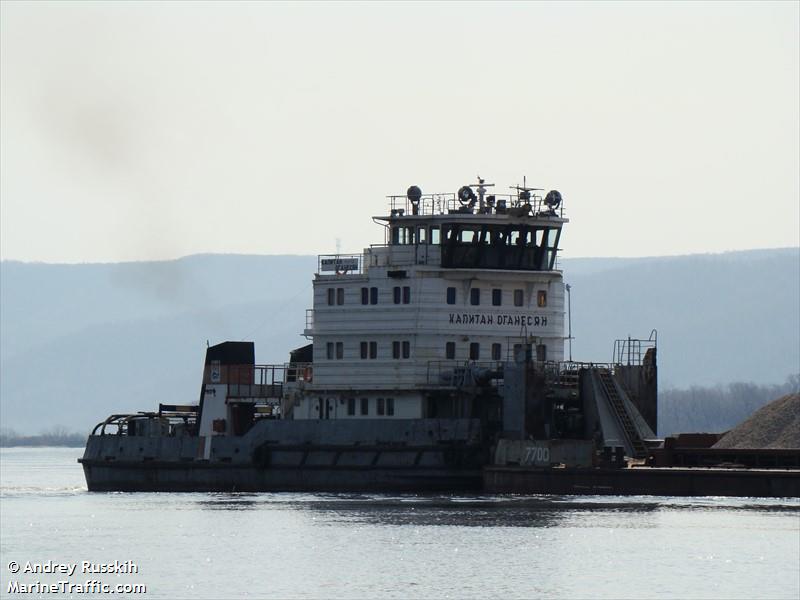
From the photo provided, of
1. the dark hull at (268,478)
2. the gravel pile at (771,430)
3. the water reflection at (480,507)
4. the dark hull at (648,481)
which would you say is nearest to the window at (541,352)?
the dark hull at (268,478)

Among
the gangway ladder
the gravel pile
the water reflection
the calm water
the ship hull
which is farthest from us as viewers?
the ship hull

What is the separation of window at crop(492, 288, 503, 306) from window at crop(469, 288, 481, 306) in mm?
487

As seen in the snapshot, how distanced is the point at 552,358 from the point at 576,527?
12.5 m

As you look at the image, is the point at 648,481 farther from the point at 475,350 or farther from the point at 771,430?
the point at 475,350

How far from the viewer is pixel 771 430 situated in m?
59.8

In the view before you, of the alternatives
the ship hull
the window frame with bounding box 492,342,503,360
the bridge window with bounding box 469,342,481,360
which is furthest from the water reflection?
the window frame with bounding box 492,342,503,360

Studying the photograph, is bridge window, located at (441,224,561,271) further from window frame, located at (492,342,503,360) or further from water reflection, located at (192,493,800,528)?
water reflection, located at (192,493,800,528)

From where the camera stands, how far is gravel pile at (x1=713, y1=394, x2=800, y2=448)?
194 feet

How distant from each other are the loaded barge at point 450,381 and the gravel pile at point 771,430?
242 centimetres

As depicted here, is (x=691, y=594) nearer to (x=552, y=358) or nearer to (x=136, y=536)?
(x=136, y=536)

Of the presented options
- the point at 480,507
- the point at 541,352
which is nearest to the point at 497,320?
the point at 541,352

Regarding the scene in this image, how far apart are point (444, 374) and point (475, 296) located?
273 centimetres

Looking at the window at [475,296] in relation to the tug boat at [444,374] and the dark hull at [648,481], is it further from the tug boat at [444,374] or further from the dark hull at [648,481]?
the dark hull at [648,481]

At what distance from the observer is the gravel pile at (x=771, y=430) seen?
59.1 m
